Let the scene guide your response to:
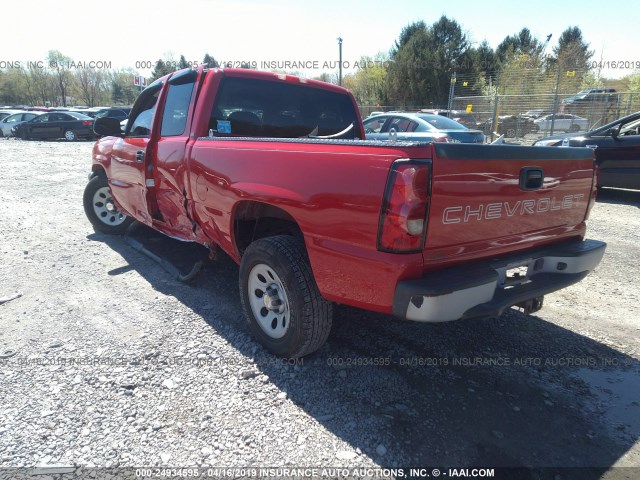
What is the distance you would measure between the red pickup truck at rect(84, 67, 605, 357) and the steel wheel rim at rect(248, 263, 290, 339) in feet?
0.03

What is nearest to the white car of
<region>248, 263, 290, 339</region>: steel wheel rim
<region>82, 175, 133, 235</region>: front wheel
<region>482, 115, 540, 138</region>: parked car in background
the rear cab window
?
<region>482, 115, 540, 138</region>: parked car in background

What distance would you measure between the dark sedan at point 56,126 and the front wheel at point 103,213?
18240 millimetres

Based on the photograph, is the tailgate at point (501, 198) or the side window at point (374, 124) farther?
the side window at point (374, 124)

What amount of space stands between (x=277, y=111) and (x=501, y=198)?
7.57ft

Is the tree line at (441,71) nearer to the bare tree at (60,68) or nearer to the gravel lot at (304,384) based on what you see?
the bare tree at (60,68)

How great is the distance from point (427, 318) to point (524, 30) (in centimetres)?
6105

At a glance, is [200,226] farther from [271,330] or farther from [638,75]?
[638,75]

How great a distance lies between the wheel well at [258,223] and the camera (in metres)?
3.04

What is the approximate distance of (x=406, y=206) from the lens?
2076 millimetres

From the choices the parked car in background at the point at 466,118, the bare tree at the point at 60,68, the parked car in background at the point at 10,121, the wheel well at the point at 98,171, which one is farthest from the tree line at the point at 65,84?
the wheel well at the point at 98,171

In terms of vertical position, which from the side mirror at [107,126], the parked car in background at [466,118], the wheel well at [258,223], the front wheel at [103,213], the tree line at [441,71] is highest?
the tree line at [441,71]

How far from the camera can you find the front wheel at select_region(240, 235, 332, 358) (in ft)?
8.86

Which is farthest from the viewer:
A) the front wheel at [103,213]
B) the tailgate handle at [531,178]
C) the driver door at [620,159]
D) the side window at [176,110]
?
the driver door at [620,159]

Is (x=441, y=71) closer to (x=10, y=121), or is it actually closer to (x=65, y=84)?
(x=10, y=121)
